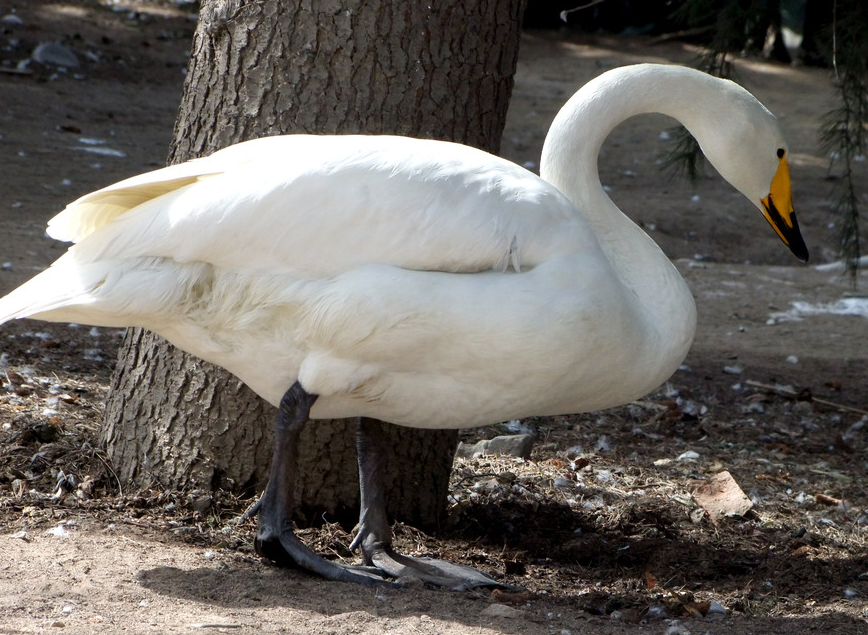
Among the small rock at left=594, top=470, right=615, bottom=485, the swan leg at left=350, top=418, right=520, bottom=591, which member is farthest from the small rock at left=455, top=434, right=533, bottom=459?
the swan leg at left=350, top=418, right=520, bottom=591

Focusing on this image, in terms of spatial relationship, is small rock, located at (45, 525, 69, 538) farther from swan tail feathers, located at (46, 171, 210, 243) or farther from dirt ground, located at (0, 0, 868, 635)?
swan tail feathers, located at (46, 171, 210, 243)

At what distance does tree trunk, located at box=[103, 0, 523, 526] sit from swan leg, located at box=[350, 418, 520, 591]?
0.36 m

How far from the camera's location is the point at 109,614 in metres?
2.94

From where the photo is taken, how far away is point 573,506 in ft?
14.5

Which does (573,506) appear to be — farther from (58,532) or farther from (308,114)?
(58,532)

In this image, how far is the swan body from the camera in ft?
9.86

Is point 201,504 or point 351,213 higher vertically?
point 351,213

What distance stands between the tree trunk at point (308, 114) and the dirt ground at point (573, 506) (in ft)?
0.48

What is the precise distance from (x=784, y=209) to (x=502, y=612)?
1.62 meters

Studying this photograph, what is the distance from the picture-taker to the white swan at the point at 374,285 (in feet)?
9.87

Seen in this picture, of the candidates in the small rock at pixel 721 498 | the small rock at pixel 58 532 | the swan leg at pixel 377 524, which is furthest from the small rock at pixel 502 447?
the small rock at pixel 58 532

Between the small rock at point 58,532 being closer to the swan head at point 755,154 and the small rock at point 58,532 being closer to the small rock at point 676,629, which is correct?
Answer: the small rock at point 676,629

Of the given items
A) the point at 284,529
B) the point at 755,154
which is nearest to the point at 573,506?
the point at 284,529

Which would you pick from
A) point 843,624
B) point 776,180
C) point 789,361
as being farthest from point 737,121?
point 789,361
